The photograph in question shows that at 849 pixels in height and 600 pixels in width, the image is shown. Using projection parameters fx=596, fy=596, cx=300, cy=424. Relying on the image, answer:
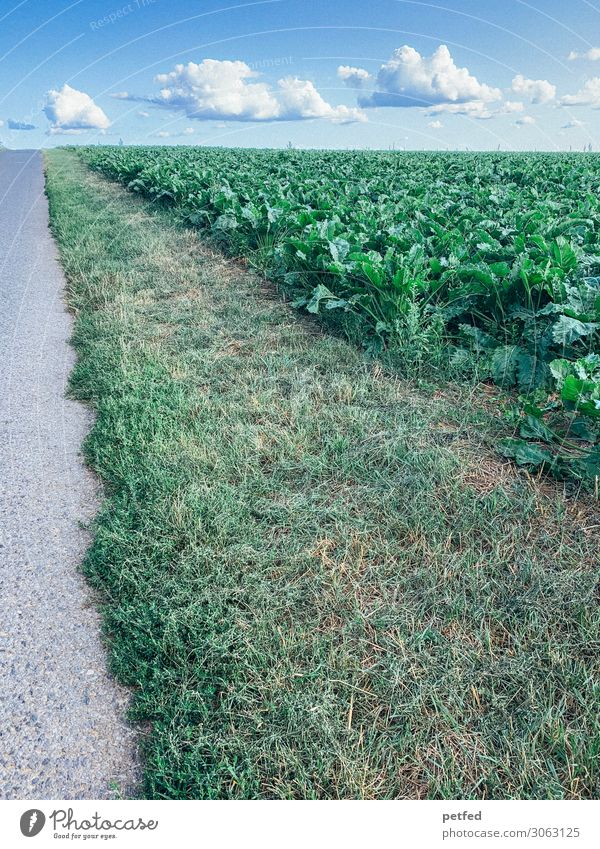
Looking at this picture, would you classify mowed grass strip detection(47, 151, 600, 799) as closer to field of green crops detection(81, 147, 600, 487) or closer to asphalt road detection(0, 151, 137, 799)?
asphalt road detection(0, 151, 137, 799)

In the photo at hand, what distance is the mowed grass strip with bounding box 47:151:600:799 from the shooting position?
195 centimetres

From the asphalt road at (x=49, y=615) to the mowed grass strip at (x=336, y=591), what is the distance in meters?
0.12

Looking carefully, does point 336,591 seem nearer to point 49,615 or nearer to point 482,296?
point 49,615

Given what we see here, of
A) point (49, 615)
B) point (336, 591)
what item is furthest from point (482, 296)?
point (49, 615)

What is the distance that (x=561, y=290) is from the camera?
4332mm

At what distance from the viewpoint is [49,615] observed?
256cm

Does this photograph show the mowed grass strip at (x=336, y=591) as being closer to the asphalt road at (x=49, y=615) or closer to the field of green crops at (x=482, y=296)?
the asphalt road at (x=49, y=615)

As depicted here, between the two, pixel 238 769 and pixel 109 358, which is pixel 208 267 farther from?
pixel 238 769

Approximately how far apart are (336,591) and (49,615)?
1.24 meters

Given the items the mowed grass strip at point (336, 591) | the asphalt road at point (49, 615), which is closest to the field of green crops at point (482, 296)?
the mowed grass strip at point (336, 591)

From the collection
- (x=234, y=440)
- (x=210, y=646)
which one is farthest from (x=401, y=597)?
(x=234, y=440)

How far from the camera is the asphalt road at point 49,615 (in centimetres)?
198

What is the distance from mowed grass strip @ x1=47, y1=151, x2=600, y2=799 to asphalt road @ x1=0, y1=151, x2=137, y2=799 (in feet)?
0.39

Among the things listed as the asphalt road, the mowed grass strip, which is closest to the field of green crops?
the mowed grass strip
